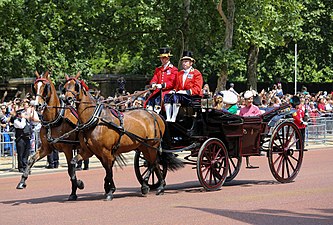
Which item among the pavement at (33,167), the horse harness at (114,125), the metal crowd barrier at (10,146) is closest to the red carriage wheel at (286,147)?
the horse harness at (114,125)

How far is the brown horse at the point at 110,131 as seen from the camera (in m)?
13.0

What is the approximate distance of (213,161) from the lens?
13984 mm

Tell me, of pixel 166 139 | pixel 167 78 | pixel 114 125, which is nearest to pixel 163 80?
pixel 167 78

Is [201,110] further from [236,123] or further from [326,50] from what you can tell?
[326,50]

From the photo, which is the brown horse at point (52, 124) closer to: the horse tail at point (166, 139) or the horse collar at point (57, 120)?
the horse collar at point (57, 120)

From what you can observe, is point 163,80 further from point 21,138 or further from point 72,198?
point 21,138

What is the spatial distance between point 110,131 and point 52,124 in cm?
169

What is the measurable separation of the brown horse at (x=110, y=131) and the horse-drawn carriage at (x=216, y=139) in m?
0.49

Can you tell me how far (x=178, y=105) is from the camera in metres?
14.0

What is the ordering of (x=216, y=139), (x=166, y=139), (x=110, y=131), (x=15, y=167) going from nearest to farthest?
(x=110, y=131) < (x=216, y=139) < (x=166, y=139) < (x=15, y=167)

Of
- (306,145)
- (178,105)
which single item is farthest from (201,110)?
(306,145)

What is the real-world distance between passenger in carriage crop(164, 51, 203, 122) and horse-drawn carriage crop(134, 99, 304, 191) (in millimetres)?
198

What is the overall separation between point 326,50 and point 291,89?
4.02 m

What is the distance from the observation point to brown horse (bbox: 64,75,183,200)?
513 inches
